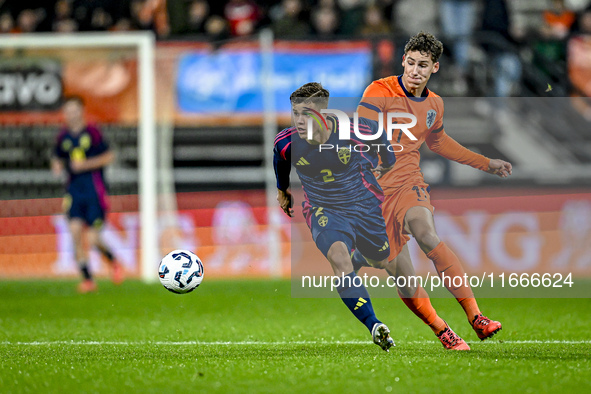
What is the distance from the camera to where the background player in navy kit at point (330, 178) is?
587 centimetres

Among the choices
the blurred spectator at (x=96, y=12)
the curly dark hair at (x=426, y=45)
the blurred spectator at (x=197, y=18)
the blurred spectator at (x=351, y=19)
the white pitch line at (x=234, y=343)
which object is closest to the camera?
the curly dark hair at (x=426, y=45)

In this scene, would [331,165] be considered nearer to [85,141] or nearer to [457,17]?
[85,141]

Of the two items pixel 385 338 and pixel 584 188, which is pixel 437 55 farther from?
pixel 584 188

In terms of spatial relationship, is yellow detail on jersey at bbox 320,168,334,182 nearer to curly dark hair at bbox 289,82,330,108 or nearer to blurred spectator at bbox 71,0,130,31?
curly dark hair at bbox 289,82,330,108

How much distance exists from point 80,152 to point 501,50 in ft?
19.9

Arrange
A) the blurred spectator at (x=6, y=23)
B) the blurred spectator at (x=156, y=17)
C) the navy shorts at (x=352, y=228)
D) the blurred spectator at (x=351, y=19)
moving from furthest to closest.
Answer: the blurred spectator at (x=6, y=23) → the blurred spectator at (x=156, y=17) → the blurred spectator at (x=351, y=19) → the navy shorts at (x=352, y=228)

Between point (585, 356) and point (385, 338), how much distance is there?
4.24 feet

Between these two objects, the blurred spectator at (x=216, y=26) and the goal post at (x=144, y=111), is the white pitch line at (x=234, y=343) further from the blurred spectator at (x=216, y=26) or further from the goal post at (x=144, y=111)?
the blurred spectator at (x=216, y=26)

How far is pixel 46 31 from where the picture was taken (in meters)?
14.2

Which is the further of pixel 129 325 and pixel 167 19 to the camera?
pixel 167 19

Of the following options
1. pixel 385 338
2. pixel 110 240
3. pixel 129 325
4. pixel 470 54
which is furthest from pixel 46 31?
pixel 385 338

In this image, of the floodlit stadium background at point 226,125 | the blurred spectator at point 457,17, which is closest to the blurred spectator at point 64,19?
the floodlit stadium background at point 226,125

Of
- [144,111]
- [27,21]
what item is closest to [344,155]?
[144,111]

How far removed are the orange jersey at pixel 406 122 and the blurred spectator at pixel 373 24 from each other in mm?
7103
